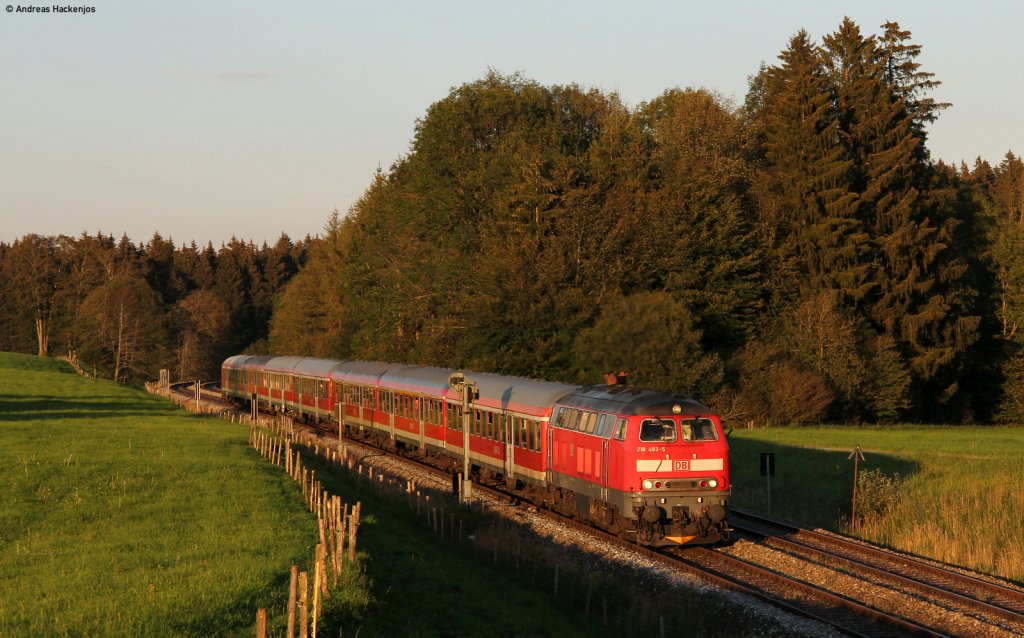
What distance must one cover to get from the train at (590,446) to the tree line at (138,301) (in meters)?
79.1

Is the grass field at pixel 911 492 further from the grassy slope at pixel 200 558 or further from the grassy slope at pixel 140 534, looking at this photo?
the grassy slope at pixel 140 534

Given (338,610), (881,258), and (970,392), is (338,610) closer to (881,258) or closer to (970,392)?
(881,258)

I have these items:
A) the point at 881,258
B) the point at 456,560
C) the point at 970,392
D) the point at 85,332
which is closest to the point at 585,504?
the point at 456,560

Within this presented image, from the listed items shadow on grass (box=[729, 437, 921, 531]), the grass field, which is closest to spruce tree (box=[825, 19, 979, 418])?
the grass field

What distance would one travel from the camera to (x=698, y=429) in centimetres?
2261

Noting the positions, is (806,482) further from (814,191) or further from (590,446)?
(814,191)

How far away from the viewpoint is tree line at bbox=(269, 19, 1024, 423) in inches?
2299

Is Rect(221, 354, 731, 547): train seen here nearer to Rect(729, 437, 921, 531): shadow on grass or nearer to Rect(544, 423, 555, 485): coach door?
Rect(544, 423, 555, 485): coach door

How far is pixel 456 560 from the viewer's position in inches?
872

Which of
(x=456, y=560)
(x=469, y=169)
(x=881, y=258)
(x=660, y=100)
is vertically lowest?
(x=456, y=560)

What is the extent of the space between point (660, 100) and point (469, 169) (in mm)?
25460

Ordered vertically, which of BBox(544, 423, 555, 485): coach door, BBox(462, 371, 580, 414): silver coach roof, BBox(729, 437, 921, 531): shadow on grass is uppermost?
BBox(462, 371, 580, 414): silver coach roof

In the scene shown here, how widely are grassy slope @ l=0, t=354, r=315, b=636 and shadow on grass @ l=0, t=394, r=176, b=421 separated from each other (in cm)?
1022

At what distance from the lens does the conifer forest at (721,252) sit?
58.4 m
